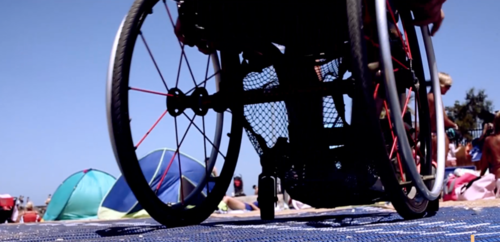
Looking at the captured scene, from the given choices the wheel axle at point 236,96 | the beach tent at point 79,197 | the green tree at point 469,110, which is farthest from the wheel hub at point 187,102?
the green tree at point 469,110

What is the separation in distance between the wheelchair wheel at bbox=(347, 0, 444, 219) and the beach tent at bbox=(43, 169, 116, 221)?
22.4 ft

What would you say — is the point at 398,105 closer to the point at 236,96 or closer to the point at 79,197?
the point at 236,96

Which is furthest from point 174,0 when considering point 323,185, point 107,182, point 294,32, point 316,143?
point 107,182

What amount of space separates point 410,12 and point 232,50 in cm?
68

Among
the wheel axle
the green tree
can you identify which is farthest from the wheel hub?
the green tree

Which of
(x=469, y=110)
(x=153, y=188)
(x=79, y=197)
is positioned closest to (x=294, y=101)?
(x=153, y=188)

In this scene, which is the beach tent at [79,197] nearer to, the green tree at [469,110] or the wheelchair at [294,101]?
the wheelchair at [294,101]

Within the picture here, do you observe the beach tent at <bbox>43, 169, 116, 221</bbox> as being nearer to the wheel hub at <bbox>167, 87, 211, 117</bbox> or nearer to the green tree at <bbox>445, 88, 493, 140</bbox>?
the wheel hub at <bbox>167, 87, 211, 117</bbox>

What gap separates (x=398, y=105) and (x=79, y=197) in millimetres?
7542

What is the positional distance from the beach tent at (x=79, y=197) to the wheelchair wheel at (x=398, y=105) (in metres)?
6.84

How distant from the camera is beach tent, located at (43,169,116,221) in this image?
840cm

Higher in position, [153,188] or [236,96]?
[236,96]

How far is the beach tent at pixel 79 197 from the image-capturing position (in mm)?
8398

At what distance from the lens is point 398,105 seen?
1.64 m
